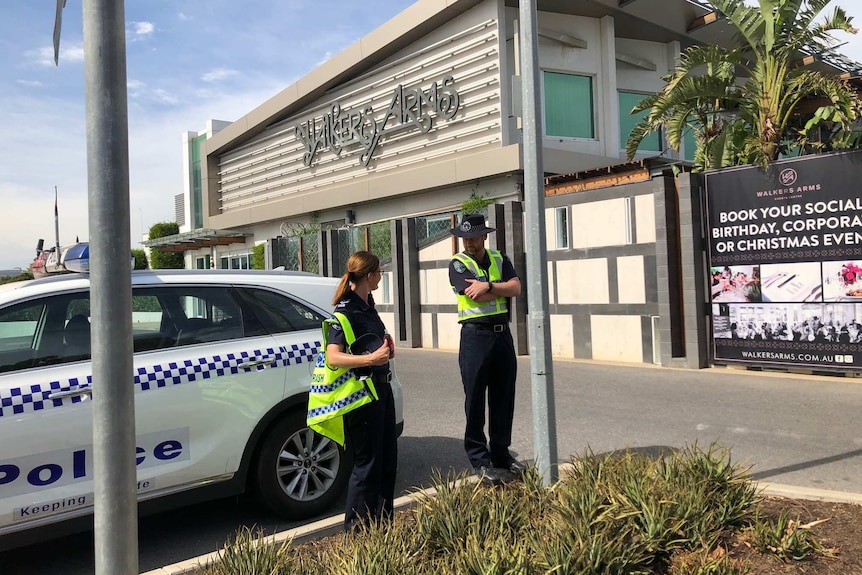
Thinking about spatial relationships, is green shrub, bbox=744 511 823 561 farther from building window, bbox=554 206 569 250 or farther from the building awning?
the building awning

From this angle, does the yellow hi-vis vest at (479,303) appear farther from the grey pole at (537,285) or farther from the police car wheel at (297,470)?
the police car wheel at (297,470)

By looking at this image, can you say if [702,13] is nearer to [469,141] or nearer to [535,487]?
[469,141]

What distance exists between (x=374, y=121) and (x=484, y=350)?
1756cm

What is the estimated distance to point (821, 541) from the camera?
3.38m

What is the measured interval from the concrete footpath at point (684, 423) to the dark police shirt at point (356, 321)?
3.80 ft

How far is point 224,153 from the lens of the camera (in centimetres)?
3069

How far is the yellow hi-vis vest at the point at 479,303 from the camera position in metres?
4.80

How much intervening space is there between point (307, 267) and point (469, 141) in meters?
6.13

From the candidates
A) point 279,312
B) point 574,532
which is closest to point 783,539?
point 574,532

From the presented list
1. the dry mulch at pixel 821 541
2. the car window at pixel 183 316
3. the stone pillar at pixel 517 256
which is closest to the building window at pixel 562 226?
the stone pillar at pixel 517 256

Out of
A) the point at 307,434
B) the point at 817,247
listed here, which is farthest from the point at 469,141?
the point at 307,434

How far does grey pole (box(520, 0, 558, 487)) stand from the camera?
428 cm

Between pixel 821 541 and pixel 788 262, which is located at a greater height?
pixel 788 262

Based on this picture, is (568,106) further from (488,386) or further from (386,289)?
(488,386)
